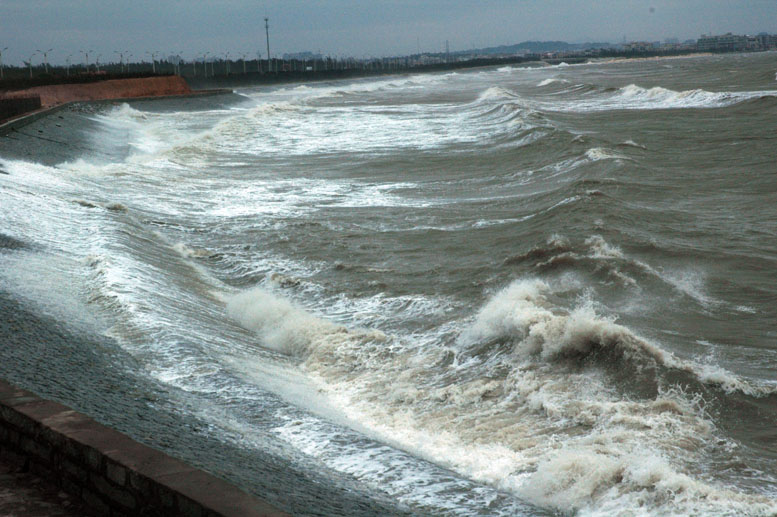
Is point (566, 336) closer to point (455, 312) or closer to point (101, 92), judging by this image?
point (455, 312)

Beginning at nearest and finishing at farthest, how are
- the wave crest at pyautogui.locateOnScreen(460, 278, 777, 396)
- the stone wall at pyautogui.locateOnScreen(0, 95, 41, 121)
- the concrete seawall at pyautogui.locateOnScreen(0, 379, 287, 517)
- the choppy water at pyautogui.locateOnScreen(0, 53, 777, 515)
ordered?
the concrete seawall at pyautogui.locateOnScreen(0, 379, 287, 517) → the choppy water at pyautogui.locateOnScreen(0, 53, 777, 515) → the wave crest at pyautogui.locateOnScreen(460, 278, 777, 396) → the stone wall at pyautogui.locateOnScreen(0, 95, 41, 121)

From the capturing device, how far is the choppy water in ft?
21.1

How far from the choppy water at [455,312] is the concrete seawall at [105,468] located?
28.5 inches

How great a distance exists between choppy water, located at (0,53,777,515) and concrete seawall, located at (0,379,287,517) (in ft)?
2.38

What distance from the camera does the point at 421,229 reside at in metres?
16.1

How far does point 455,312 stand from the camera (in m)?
11.1

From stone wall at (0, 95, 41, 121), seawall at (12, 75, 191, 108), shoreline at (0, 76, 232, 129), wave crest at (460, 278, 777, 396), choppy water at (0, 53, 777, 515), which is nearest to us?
choppy water at (0, 53, 777, 515)

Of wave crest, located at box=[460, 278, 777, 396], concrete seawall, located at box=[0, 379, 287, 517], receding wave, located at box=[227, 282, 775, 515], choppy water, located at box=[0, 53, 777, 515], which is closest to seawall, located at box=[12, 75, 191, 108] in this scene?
choppy water, located at box=[0, 53, 777, 515]

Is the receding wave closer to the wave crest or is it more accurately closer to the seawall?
the wave crest

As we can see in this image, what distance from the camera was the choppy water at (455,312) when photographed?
21.1 feet

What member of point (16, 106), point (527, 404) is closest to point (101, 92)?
point (16, 106)

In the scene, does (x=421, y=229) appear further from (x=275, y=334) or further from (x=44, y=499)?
(x=44, y=499)

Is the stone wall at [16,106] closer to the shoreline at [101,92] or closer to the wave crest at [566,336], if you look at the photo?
the shoreline at [101,92]

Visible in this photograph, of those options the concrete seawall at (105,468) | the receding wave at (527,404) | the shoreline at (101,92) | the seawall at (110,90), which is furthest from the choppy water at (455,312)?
the seawall at (110,90)
